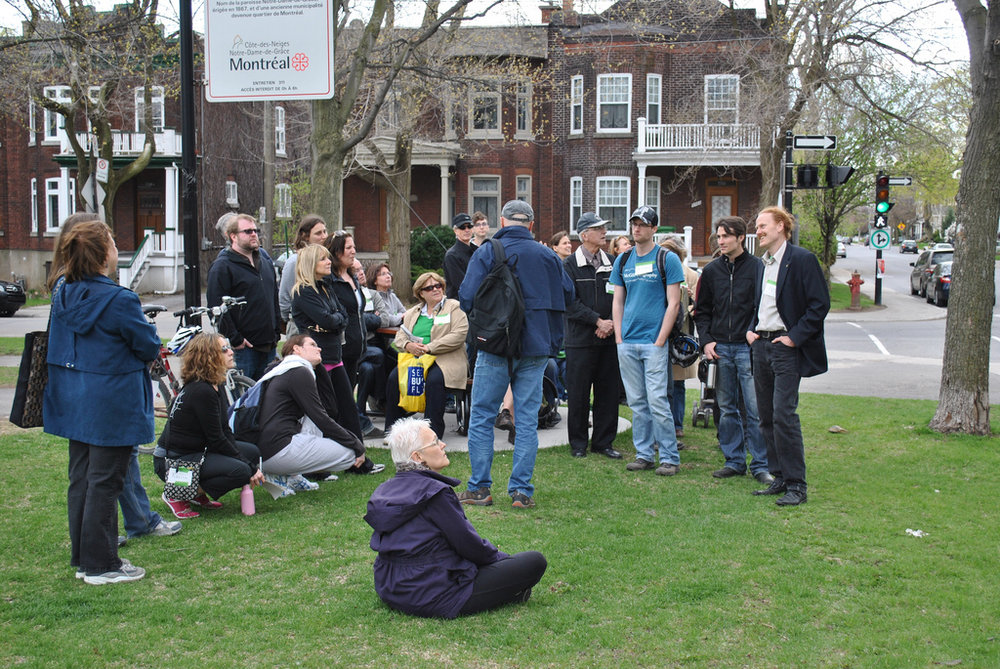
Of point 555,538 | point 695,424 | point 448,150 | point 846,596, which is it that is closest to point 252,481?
point 555,538

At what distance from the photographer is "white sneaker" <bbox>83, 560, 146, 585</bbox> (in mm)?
5020

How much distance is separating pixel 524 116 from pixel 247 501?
32998mm

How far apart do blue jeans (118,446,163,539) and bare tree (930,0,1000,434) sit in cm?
736

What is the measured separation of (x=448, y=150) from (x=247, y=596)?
33.4 metres

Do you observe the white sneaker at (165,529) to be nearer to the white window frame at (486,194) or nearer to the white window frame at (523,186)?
the white window frame at (523,186)

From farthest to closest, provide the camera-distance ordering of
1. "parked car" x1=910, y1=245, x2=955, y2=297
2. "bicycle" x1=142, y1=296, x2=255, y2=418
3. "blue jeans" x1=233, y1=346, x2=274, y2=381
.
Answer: "parked car" x1=910, y1=245, x2=955, y2=297 → "blue jeans" x1=233, y1=346, x2=274, y2=381 → "bicycle" x1=142, y1=296, x2=255, y2=418

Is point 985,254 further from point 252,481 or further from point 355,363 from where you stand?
point 252,481

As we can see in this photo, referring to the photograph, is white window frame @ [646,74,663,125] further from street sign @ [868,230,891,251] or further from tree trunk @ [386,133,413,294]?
tree trunk @ [386,133,413,294]

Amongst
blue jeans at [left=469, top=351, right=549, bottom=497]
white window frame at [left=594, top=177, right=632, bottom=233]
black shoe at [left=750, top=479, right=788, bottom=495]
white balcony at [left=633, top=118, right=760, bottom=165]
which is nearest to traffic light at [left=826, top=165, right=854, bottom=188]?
black shoe at [left=750, top=479, right=788, bottom=495]

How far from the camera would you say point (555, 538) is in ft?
19.2

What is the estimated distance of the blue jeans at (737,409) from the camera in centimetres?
761

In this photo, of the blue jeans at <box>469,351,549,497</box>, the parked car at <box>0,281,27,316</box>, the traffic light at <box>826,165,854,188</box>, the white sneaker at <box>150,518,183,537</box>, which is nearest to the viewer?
the white sneaker at <box>150,518,183,537</box>

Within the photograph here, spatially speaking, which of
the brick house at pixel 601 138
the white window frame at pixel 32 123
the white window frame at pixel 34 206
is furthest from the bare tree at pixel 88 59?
the white window frame at pixel 34 206

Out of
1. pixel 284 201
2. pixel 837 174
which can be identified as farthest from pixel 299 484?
pixel 284 201
